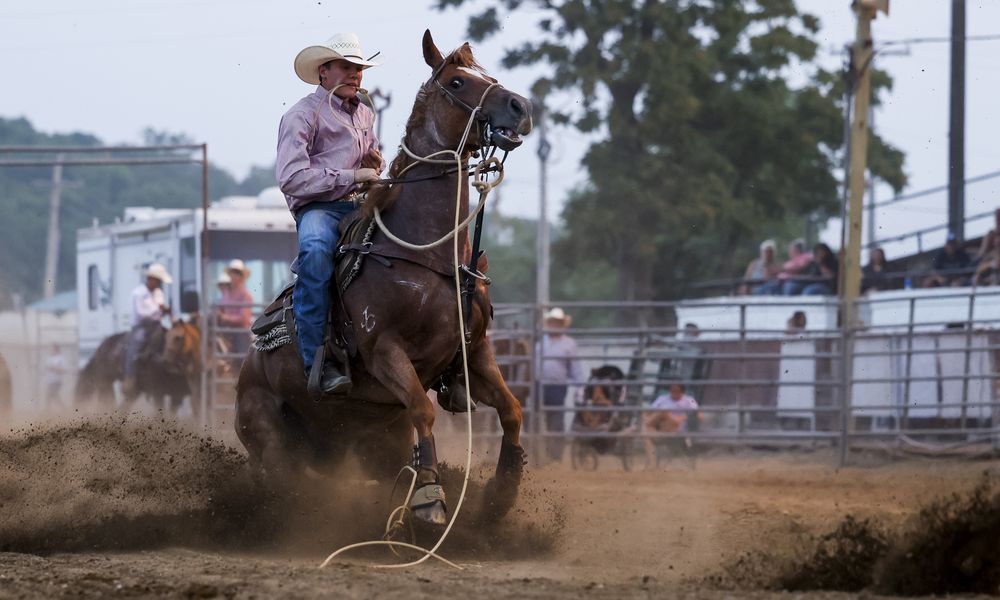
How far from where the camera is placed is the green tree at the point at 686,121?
1148 inches

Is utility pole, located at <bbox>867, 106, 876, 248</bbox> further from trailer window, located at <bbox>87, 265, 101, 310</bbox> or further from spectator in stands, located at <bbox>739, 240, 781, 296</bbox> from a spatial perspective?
trailer window, located at <bbox>87, 265, 101, 310</bbox>

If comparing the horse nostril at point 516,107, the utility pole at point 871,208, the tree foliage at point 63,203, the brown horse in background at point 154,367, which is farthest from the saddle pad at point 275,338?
the tree foliage at point 63,203

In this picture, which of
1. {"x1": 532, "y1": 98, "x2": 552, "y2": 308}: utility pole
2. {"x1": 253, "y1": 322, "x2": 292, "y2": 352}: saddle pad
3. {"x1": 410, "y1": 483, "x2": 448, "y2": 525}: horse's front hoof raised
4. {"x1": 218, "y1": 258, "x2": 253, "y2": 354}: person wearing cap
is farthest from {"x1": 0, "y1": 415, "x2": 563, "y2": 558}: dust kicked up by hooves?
{"x1": 532, "y1": 98, "x2": 552, "y2": 308}: utility pole

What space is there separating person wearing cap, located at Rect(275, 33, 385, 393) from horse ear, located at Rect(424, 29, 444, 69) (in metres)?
0.50

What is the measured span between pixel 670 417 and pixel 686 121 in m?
16.5

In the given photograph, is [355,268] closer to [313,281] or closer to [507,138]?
[313,281]

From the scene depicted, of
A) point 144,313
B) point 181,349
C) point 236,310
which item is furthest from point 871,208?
point 144,313

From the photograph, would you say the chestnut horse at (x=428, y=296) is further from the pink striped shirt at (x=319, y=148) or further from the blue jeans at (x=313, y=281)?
the pink striped shirt at (x=319, y=148)

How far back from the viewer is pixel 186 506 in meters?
7.59

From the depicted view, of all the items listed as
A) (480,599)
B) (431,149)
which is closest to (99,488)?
(431,149)

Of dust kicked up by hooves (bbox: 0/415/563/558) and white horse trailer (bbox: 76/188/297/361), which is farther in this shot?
white horse trailer (bbox: 76/188/297/361)

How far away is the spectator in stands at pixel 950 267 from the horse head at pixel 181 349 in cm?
869

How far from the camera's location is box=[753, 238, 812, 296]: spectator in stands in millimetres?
18094

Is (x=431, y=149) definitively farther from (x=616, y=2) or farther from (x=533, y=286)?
(x=533, y=286)
